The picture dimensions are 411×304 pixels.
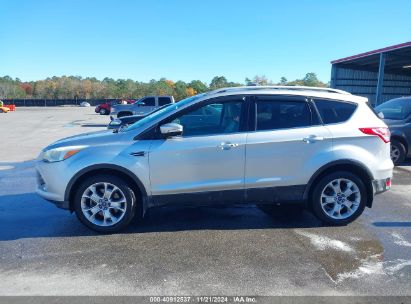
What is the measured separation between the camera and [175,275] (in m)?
3.63

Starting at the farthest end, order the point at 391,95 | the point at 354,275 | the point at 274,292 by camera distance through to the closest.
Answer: the point at 391,95 < the point at 354,275 < the point at 274,292

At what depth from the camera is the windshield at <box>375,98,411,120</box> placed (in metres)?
9.29

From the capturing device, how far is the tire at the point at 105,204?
4.58 metres

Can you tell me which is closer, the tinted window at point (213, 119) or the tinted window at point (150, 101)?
the tinted window at point (213, 119)

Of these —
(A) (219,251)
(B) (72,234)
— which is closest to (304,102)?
(A) (219,251)

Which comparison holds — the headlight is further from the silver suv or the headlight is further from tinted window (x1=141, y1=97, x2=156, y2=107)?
tinted window (x1=141, y1=97, x2=156, y2=107)

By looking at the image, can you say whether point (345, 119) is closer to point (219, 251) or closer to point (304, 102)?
point (304, 102)

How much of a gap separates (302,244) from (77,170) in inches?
112

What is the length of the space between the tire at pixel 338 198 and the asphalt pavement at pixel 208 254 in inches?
5.8

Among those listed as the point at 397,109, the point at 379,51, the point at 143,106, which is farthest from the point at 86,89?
the point at 397,109

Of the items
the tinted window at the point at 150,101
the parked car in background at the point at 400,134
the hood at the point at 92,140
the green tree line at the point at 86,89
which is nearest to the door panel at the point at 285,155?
the hood at the point at 92,140

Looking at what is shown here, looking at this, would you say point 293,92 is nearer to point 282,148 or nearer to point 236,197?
point 282,148

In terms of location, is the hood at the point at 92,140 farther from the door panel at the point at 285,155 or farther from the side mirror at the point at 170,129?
the door panel at the point at 285,155

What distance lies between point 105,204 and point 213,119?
1747 millimetres
